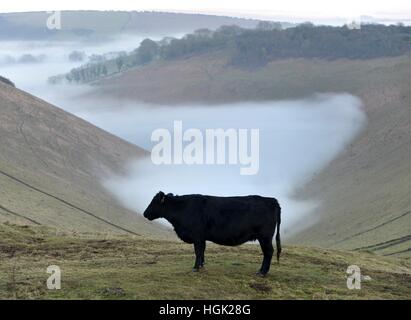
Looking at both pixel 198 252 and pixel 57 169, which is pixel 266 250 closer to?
pixel 198 252

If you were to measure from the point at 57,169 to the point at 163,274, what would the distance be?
8596cm

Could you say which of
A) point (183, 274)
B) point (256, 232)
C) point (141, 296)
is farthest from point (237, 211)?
point (141, 296)

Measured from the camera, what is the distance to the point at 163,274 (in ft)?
73.9

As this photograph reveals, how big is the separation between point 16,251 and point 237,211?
452 inches

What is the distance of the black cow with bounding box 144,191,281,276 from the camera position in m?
22.4

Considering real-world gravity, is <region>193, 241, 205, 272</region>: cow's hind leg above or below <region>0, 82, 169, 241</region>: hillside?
below

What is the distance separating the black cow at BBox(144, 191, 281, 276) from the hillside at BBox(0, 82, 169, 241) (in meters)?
30.2

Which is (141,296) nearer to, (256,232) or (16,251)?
(256,232)

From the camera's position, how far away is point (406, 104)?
614ft

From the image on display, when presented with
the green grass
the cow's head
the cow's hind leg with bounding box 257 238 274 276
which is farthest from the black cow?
the green grass

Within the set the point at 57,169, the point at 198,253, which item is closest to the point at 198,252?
the point at 198,253

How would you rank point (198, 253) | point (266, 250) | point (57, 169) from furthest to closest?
point (57, 169)
point (198, 253)
point (266, 250)

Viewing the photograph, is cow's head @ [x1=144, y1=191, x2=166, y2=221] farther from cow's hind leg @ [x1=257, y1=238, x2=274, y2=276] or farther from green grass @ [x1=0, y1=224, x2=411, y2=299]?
cow's hind leg @ [x1=257, y1=238, x2=274, y2=276]
